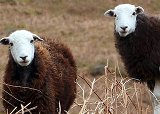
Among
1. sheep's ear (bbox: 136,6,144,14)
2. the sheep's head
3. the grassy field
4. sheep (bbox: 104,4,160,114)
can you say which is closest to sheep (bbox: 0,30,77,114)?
the sheep's head

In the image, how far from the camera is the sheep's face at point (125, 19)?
22.8 feet

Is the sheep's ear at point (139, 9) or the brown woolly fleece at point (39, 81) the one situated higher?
the sheep's ear at point (139, 9)

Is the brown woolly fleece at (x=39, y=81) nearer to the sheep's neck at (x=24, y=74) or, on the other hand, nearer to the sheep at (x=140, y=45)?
the sheep's neck at (x=24, y=74)

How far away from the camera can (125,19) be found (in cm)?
703

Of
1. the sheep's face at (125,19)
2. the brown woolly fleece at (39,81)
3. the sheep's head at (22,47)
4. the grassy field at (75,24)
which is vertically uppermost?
the sheep's face at (125,19)

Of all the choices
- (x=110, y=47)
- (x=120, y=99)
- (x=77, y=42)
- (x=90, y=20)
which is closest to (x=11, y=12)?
(x=90, y=20)

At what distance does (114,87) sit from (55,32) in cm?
2659

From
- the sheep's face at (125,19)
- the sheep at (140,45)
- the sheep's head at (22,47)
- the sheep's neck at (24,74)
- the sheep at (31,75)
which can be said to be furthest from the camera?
the sheep at (140,45)

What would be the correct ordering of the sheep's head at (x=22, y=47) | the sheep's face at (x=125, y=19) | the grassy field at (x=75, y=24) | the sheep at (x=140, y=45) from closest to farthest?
the sheep's head at (x=22, y=47)
the sheep's face at (x=125, y=19)
the sheep at (x=140, y=45)
the grassy field at (x=75, y=24)

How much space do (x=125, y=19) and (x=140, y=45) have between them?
507 millimetres

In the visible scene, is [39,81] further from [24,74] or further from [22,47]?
[22,47]

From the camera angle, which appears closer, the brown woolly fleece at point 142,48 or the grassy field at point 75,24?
the brown woolly fleece at point 142,48

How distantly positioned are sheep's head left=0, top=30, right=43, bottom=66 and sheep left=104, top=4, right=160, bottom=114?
132cm

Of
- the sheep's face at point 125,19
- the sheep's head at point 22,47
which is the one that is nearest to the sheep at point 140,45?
the sheep's face at point 125,19
